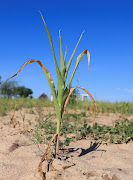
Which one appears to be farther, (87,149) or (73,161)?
(87,149)

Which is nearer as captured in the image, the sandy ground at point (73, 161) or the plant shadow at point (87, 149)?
the sandy ground at point (73, 161)

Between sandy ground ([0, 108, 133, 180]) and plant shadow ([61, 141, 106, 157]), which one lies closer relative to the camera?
sandy ground ([0, 108, 133, 180])

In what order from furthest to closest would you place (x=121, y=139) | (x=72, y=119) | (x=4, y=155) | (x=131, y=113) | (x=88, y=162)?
(x=131, y=113) → (x=72, y=119) → (x=121, y=139) → (x=4, y=155) → (x=88, y=162)

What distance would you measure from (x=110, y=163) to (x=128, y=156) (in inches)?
15.3

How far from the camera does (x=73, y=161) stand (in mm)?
1915

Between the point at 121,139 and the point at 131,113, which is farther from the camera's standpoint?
the point at 131,113

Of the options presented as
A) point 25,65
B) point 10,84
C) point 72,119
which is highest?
point 10,84

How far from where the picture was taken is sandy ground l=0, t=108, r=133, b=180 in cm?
169

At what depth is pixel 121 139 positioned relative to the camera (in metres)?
2.89

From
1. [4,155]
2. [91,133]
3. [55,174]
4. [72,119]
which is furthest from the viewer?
[72,119]

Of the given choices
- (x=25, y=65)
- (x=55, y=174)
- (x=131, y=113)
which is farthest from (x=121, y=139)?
(x=131, y=113)

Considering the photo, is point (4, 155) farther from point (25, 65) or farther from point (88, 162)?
point (25, 65)

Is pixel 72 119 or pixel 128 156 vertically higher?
pixel 72 119

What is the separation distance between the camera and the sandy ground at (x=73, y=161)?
1693 millimetres
